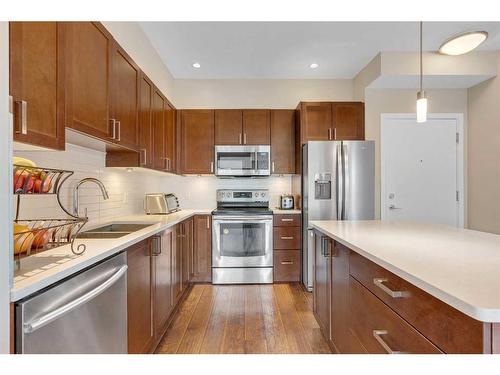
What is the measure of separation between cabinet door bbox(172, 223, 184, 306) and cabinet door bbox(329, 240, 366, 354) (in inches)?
54.6

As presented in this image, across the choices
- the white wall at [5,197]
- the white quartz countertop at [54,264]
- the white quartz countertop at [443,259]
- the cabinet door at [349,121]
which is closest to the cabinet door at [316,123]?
the cabinet door at [349,121]

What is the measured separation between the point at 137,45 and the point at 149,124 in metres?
0.79

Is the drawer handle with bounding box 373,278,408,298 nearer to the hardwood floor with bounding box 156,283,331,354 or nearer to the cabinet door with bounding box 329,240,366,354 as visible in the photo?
the cabinet door with bounding box 329,240,366,354

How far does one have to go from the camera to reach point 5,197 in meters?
0.75

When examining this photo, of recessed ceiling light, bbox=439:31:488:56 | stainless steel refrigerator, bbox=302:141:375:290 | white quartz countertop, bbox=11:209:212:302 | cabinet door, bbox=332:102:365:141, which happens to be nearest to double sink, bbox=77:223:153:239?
white quartz countertop, bbox=11:209:212:302

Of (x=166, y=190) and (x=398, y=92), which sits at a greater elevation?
(x=398, y=92)

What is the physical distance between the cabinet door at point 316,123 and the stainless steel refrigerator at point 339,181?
0.91ft

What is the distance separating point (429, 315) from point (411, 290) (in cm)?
10

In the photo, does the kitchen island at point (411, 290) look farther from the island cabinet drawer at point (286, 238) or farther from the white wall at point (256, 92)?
the white wall at point (256, 92)

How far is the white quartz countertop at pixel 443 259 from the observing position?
2.32 ft
